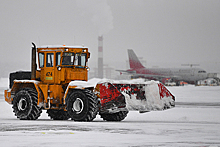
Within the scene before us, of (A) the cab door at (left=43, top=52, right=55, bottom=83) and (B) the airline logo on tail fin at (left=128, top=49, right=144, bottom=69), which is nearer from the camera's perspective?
(A) the cab door at (left=43, top=52, right=55, bottom=83)

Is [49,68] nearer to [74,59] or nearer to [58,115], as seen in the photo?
[74,59]

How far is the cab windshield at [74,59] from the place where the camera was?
1551cm

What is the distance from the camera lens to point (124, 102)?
14.1 meters

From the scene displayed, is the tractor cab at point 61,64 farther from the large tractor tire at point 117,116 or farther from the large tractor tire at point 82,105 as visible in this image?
the large tractor tire at point 117,116

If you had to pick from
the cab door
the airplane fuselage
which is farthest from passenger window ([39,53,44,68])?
the airplane fuselage

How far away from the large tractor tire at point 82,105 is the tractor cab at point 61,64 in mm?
1182

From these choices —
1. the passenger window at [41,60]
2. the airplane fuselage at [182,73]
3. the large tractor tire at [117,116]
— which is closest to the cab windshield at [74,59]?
the passenger window at [41,60]

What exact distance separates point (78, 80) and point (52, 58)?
1.32 metres

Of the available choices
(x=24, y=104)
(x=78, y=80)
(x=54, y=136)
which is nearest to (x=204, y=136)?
(x=54, y=136)

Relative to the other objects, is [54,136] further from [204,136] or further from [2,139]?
[204,136]

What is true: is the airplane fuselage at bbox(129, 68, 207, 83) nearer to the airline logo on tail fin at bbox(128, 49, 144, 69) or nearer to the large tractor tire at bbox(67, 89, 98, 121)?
the airline logo on tail fin at bbox(128, 49, 144, 69)

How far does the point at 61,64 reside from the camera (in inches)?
608

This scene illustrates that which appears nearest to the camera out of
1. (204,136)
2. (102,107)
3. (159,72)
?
(204,136)

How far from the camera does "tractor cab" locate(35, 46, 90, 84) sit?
50.7 ft
